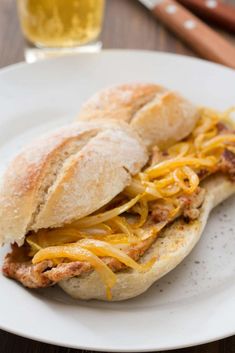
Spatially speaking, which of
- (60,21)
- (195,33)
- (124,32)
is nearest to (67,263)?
(60,21)

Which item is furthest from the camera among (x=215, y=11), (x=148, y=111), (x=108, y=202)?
(x=215, y=11)

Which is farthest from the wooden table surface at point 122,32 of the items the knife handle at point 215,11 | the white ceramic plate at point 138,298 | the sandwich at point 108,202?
the sandwich at point 108,202

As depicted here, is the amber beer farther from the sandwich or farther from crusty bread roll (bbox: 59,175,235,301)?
crusty bread roll (bbox: 59,175,235,301)

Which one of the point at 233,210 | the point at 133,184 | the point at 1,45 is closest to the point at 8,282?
the point at 133,184

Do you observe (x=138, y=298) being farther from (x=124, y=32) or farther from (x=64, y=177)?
(x=124, y=32)

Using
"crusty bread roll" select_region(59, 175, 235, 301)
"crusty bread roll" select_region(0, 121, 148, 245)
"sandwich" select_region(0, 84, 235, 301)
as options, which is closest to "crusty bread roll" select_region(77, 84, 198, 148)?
"sandwich" select_region(0, 84, 235, 301)

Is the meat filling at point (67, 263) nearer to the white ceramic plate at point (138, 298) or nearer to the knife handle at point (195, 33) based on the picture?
the white ceramic plate at point (138, 298)
